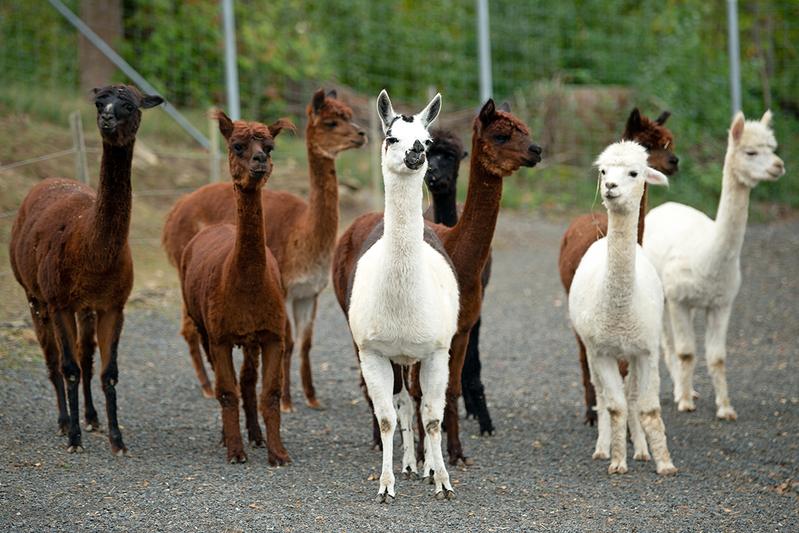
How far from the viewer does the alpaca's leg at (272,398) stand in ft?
20.5

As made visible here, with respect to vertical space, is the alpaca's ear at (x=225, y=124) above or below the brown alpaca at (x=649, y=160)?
above

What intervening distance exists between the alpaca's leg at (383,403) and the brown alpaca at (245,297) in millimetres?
819

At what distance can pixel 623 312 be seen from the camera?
6262mm

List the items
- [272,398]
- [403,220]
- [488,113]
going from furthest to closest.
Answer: [272,398] → [488,113] → [403,220]

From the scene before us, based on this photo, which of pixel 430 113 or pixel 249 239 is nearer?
pixel 430 113

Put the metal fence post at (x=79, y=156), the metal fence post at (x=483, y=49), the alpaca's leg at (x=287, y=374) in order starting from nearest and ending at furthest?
1. the alpaca's leg at (x=287, y=374)
2. the metal fence post at (x=79, y=156)
3. the metal fence post at (x=483, y=49)

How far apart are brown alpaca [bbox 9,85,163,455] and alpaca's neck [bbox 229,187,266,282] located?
71cm

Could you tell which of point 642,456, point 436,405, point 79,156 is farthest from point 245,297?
point 79,156

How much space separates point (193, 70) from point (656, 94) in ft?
23.6

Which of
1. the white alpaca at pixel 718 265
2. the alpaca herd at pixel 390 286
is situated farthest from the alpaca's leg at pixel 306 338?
the white alpaca at pixel 718 265

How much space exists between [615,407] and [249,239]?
2423mm

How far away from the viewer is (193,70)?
15250mm

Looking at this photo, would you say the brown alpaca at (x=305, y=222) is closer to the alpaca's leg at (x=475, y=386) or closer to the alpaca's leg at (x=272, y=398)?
the alpaca's leg at (x=475, y=386)

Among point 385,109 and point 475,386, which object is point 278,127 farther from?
point 475,386
